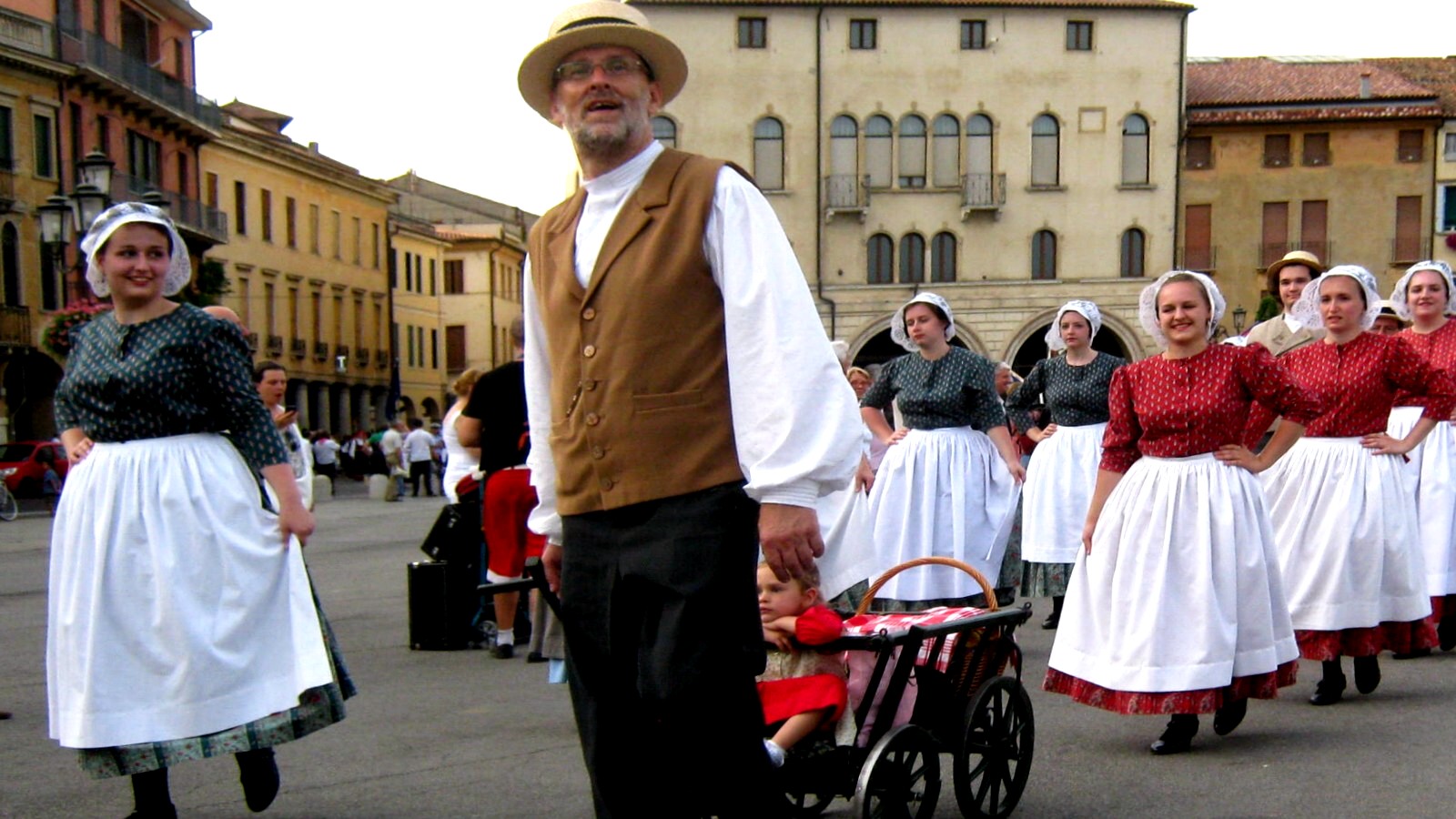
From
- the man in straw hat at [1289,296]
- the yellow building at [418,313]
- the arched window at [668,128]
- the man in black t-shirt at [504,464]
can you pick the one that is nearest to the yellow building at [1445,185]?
the arched window at [668,128]

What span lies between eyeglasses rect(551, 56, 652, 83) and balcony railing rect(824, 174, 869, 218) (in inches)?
1988

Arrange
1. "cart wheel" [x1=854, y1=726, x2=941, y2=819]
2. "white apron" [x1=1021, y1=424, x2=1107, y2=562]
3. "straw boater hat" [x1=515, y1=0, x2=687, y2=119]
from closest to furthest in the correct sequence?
"straw boater hat" [x1=515, y1=0, x2=687, y2=119]
"cart wheel" [x1=854, y1=726, x2=941, y2=819]
"white apron" [x1=1021, y1=424, x2=1107, y2=562]

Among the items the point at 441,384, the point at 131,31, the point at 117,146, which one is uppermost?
the point at 131,31

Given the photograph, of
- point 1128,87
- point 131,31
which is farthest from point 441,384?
point 1128,87

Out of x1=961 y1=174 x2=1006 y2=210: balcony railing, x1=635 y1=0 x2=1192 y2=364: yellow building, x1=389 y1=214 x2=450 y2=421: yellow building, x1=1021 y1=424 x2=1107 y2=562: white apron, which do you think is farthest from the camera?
x1=389 y1=214 x2=450 y2=421: yellow building

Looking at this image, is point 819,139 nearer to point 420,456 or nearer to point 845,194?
point 845,194

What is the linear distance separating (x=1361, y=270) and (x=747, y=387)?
5186mm

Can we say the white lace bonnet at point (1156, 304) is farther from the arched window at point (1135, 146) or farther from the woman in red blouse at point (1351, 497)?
the arched window at point (1135, 146)

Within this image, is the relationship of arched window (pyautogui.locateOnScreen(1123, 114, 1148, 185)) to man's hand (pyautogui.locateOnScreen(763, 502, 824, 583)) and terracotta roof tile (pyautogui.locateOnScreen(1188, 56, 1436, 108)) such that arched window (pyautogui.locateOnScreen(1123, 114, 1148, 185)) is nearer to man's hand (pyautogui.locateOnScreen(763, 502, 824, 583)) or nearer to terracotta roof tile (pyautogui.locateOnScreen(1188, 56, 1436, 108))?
terracotta roof tile (pyautogui.locateOnScreen(1188, 56, 1436, 108))

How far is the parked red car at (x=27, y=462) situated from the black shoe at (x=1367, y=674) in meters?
31.0

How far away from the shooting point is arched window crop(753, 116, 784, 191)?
53.6m

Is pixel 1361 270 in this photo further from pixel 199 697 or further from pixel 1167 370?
pixel 199 697

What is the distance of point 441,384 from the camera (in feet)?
262

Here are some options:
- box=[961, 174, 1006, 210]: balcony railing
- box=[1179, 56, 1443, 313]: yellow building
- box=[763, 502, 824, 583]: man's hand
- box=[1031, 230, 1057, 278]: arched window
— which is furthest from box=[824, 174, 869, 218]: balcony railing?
box=[763, 502, 824, 583]: man's hand
